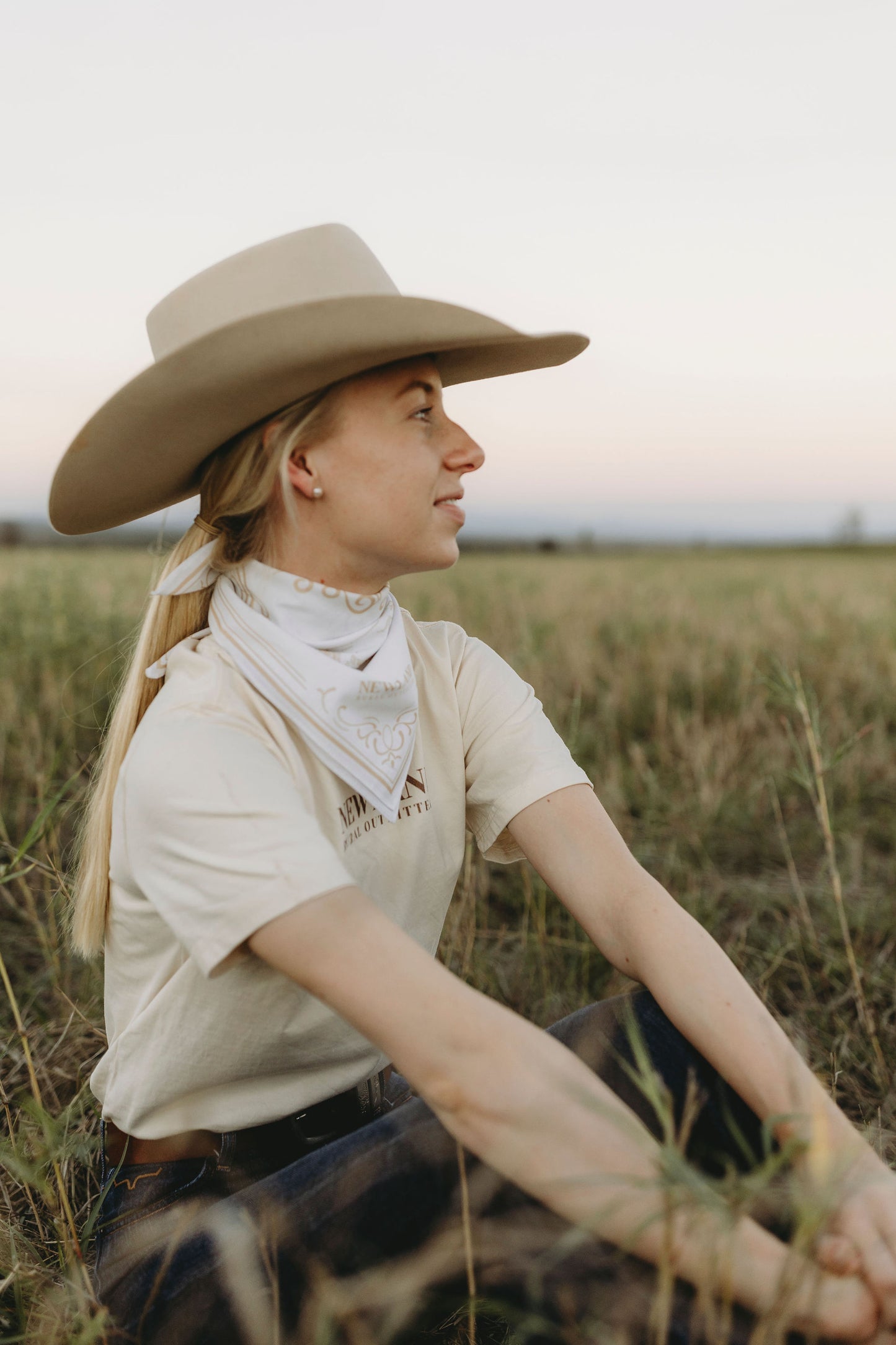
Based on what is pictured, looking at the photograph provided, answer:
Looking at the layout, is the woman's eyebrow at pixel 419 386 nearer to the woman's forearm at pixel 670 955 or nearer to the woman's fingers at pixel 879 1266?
the woman's forearm at pixel 670 955

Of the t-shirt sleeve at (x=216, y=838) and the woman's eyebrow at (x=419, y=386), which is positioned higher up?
the woman's eyebrow at (x=419, y=386)

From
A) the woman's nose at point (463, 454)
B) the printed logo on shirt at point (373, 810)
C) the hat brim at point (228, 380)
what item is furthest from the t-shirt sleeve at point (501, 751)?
the hat brim at point (228, 380)

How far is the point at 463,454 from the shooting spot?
168cm

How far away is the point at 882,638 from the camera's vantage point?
5742mm

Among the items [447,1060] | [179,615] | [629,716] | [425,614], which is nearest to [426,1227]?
[447,1060]

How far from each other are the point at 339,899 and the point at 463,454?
2.76 ft

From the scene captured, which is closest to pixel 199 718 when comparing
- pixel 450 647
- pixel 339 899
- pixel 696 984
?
pixel 339 899

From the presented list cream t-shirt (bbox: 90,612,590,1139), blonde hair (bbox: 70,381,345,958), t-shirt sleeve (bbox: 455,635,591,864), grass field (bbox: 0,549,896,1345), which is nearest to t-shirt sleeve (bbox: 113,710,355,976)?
cream t-shirt (bbox: 90,612,590,1139)

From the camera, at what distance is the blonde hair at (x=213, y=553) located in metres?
1.61

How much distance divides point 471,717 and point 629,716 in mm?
2864

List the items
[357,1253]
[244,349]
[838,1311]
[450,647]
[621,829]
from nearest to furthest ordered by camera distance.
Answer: [838,1311] < [357,1253] < [244,349] < [450,647] < [621,829]

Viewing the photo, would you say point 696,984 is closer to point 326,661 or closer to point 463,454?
point 326,661

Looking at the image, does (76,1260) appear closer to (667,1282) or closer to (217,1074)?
(217,1074)

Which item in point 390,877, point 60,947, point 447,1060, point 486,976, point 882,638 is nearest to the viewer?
point 447,1060
